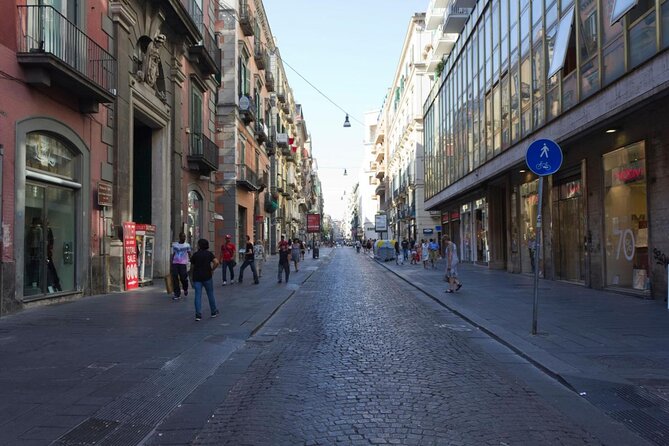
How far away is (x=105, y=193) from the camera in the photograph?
14.5 m

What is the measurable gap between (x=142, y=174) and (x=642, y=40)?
49.4 ft

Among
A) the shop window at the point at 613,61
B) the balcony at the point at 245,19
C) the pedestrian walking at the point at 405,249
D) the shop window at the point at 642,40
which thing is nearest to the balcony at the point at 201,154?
the balcony at the point at 245,19

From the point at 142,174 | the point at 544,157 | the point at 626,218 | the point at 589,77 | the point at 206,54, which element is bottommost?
the point at 626,218

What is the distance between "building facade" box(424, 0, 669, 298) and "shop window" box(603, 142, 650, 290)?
0.03 m

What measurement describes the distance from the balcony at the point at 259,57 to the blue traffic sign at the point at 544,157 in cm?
3033

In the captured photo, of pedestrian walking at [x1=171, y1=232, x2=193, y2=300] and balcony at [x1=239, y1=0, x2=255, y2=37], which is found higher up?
balcony at [x1=239, y1=0, x2=255, y2=37]

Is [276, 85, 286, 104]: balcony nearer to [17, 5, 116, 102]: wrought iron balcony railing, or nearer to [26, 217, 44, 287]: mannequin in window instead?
[17, 5, 116, 102]: wrought iron balcony railing

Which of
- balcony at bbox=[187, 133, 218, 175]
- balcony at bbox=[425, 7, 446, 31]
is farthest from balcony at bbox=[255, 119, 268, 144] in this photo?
balcony at bbox=[425, 7, 446, 31]

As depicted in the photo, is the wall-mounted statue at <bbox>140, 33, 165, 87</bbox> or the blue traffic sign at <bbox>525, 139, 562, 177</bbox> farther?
the wall-mounted statue at <bbox>140, 33, 165, 87</bbox>

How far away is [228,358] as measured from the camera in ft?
23.8

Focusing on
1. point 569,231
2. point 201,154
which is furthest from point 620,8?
point 201,154

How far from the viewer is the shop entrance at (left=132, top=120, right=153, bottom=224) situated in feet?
62.8

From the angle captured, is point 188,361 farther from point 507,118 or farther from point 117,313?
point 507,118

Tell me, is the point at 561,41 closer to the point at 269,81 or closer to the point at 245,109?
the point at 245,109
